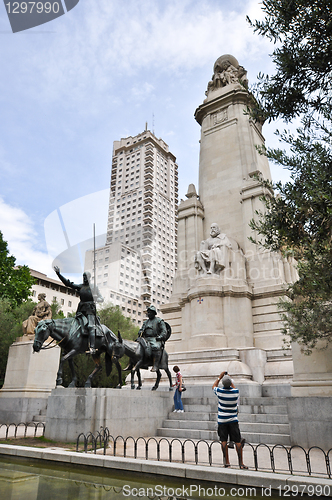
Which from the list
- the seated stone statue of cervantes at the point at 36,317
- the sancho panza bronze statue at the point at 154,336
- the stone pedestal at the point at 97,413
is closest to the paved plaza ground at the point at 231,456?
the stone pedestal at the point at 97,413

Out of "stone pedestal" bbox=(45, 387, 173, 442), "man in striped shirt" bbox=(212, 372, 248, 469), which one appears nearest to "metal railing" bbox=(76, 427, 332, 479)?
"man in striped shirt" bbox=(212, 372, 248, 469)

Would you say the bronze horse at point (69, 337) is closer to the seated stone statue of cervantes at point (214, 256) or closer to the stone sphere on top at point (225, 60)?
the seated stone statue of cervantes at point (214, 256)

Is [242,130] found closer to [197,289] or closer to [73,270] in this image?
[197,289]

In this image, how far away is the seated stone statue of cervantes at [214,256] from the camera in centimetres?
2014

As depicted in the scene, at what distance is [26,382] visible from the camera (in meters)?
16.8

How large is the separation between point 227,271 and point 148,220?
7536 cm

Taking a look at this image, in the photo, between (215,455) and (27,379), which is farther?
(27,379)

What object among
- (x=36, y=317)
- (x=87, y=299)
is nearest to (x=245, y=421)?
(x=87, y=299)

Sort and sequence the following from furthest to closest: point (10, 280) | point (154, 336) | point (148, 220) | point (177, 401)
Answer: point (148, 220)
point (10, 280)
point (154, 336)
point (177, 401)

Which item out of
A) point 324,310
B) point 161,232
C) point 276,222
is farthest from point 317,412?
point 161,232

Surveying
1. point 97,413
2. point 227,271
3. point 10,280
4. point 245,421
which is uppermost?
point 10,280

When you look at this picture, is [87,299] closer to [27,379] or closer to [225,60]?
[27,379]

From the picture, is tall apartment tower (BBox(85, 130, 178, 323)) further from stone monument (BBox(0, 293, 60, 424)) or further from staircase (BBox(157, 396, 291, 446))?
staircase (BBox(157, 396, 291, 446))

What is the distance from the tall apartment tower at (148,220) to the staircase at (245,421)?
208 feet
